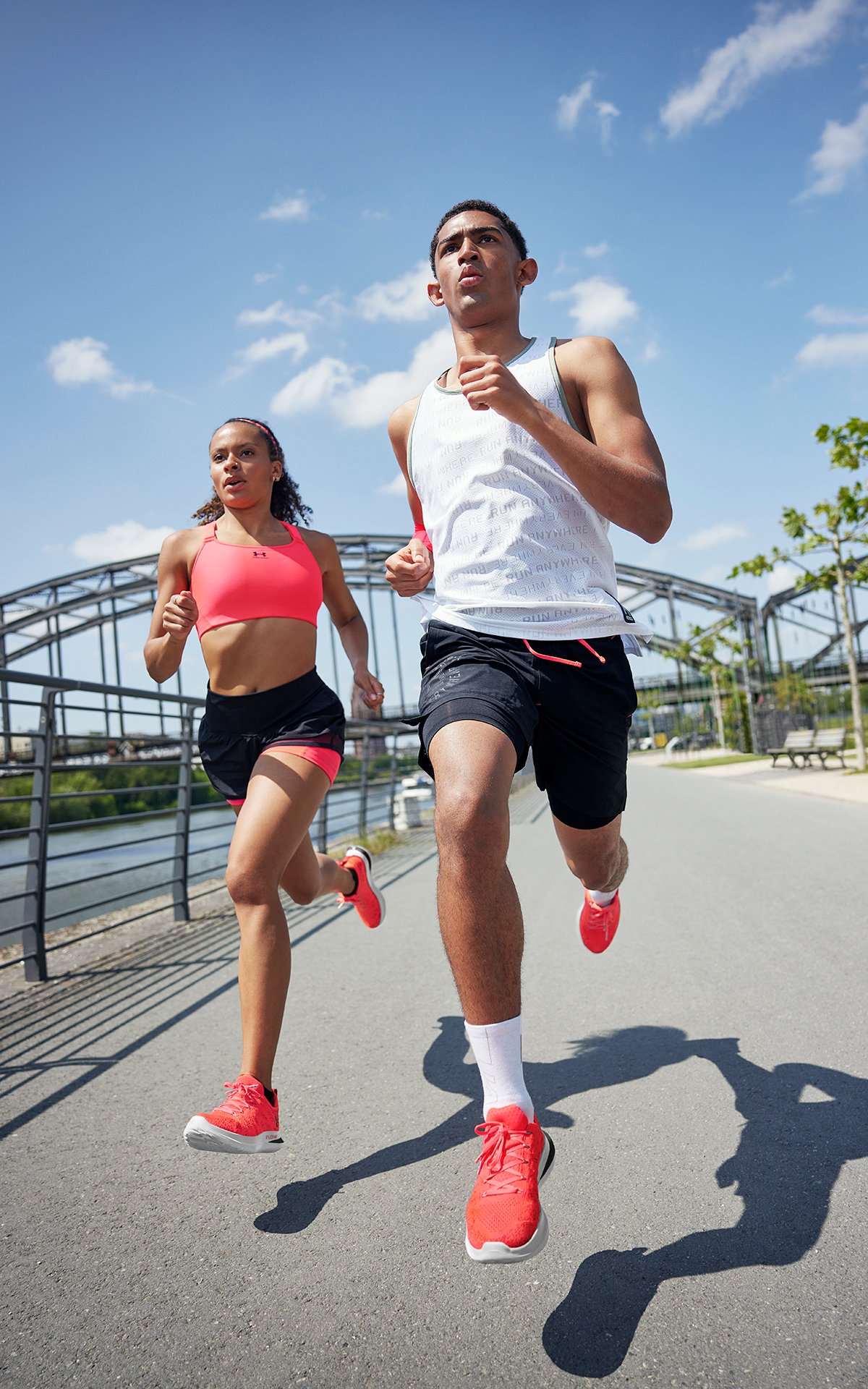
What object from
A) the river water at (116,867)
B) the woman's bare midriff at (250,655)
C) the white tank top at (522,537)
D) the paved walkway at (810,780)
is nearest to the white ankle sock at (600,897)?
the white tank top at (522,537)

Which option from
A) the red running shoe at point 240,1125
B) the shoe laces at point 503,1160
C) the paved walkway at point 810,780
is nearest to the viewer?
the shoe laces at point 503,1160

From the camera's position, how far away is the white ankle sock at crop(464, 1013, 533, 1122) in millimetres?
1729

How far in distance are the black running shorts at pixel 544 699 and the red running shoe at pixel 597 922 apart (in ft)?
2.70

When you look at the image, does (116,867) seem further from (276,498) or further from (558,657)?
(558,657)

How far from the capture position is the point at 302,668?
9.39 ft

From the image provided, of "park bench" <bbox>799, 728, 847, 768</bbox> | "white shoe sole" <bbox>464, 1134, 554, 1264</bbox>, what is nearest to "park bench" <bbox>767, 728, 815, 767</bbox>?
"park bench" <bbox>799, 728, 847, 768</bbox>

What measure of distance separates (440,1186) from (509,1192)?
1.80 feet

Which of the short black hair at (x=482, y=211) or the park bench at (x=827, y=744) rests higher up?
the short black hair at (x=482, y=211)

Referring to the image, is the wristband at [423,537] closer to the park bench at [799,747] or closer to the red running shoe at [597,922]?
the red running shoe at [597,922]

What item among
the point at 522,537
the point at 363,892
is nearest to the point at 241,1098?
the point at 522,537

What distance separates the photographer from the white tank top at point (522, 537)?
213 cm

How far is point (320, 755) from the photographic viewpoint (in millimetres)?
2725

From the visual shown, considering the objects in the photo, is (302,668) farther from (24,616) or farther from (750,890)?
(24,616)

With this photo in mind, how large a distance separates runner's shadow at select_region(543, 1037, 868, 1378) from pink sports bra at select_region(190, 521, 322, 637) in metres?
1.78
